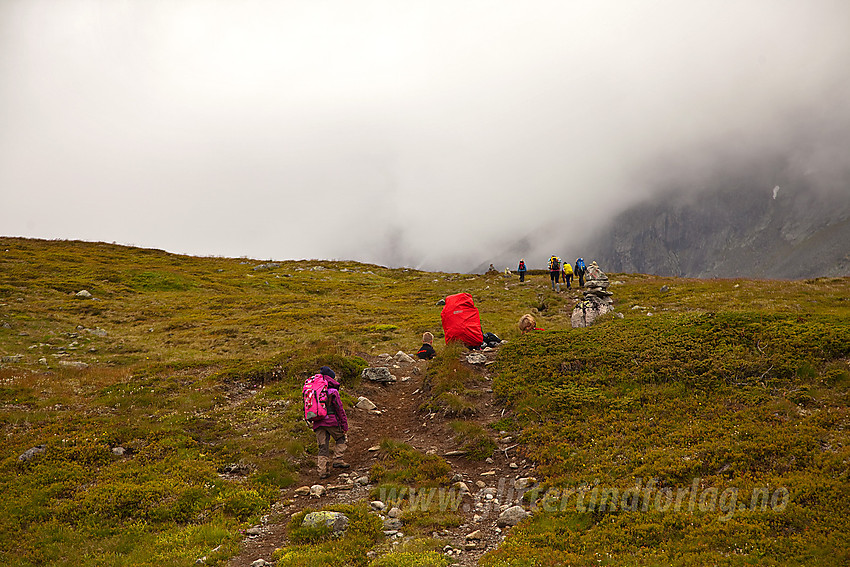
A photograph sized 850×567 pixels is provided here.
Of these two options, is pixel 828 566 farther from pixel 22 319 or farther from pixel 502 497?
pixel 22 319

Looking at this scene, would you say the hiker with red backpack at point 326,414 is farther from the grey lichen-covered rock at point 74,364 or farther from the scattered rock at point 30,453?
the grey lichen-covered rock at point 74,364

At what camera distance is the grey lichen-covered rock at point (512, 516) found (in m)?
11.6

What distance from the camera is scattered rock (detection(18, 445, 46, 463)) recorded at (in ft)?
50.3

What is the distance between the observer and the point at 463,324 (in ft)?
87.2

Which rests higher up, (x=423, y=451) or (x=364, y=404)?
(x=364, y=404)

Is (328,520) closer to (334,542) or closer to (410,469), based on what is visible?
(334,542)

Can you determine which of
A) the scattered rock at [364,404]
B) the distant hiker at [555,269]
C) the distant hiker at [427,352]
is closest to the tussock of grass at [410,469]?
the scattered rock at [364,404]

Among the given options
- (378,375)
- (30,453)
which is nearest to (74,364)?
(30,453)

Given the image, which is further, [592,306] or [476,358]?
[592,306]

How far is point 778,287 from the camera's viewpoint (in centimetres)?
4047

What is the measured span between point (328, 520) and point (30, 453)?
11.7m

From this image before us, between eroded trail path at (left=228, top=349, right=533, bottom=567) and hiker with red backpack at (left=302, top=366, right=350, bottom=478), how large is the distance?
0.54m

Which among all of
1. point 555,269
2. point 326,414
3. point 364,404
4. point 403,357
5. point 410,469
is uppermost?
point 555,269

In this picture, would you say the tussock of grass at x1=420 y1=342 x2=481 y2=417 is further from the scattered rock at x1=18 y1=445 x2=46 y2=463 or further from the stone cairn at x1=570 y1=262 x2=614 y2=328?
→ the scattered rock at x1=18 y1=445 x2=46 y2=463
